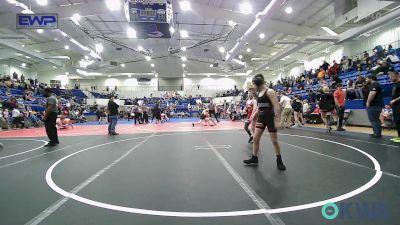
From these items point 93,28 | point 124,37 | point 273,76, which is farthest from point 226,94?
point 93,28

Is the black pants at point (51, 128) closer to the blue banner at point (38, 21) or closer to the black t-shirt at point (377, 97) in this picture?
the blue banner at point (38, 21)

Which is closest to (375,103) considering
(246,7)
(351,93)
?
(351,93)

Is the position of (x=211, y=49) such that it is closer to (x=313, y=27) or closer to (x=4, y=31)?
(x=313, y=27)

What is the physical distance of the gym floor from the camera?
257 centimetres

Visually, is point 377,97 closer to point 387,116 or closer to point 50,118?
point 387,116

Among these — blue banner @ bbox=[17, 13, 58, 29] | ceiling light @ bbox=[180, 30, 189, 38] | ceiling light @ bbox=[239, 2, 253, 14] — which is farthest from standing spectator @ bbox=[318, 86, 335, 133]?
ceiling light @ bbox=[180, 30, 189, 38]

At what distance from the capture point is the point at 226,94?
43.1 m

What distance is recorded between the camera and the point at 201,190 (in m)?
3.43

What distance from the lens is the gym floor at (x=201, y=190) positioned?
257cm

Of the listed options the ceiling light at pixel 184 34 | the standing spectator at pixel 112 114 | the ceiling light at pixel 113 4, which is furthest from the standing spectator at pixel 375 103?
Answer: the ceiling light at pixel 184 34

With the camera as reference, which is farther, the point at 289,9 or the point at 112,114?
the point at 289,9

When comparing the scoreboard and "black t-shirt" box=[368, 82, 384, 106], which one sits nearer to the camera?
"black t-shirt" box=[368, 82, 384, 106]

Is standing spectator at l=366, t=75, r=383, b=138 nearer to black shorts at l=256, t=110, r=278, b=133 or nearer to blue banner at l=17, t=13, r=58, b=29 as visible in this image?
black shorts at l=256, t=110, r=278, b=133

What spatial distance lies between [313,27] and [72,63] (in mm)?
31852
